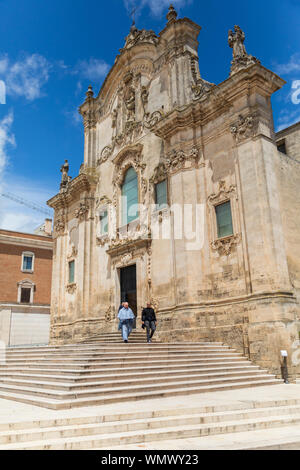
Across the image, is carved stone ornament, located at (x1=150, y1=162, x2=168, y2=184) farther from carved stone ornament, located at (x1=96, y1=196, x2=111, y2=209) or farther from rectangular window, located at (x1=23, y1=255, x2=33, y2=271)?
rectangular window, located at (x1=23, y1=255, x2=33, y2=271)

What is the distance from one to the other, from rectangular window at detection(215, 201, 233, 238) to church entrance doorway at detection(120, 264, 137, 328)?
5.87 metres

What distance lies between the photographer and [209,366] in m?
12.3

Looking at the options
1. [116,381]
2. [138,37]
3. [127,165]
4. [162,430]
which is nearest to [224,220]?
[127,165]

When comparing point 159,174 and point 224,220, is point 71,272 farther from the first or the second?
point 224,220

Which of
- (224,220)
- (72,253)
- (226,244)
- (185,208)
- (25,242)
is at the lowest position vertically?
(226,244)

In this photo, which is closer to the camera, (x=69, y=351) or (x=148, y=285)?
(x=69, y=351)

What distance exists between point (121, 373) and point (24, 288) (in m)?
29.6

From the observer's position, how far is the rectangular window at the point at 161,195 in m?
19.3

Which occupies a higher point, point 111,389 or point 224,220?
point 224,220

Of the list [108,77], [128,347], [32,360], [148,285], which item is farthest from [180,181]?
[108,77]

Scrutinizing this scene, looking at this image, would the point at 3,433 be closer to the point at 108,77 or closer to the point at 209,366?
the point at 209,366

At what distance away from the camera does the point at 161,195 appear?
1966cm

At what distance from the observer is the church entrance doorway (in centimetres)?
2047

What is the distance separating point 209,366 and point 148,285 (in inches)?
286
